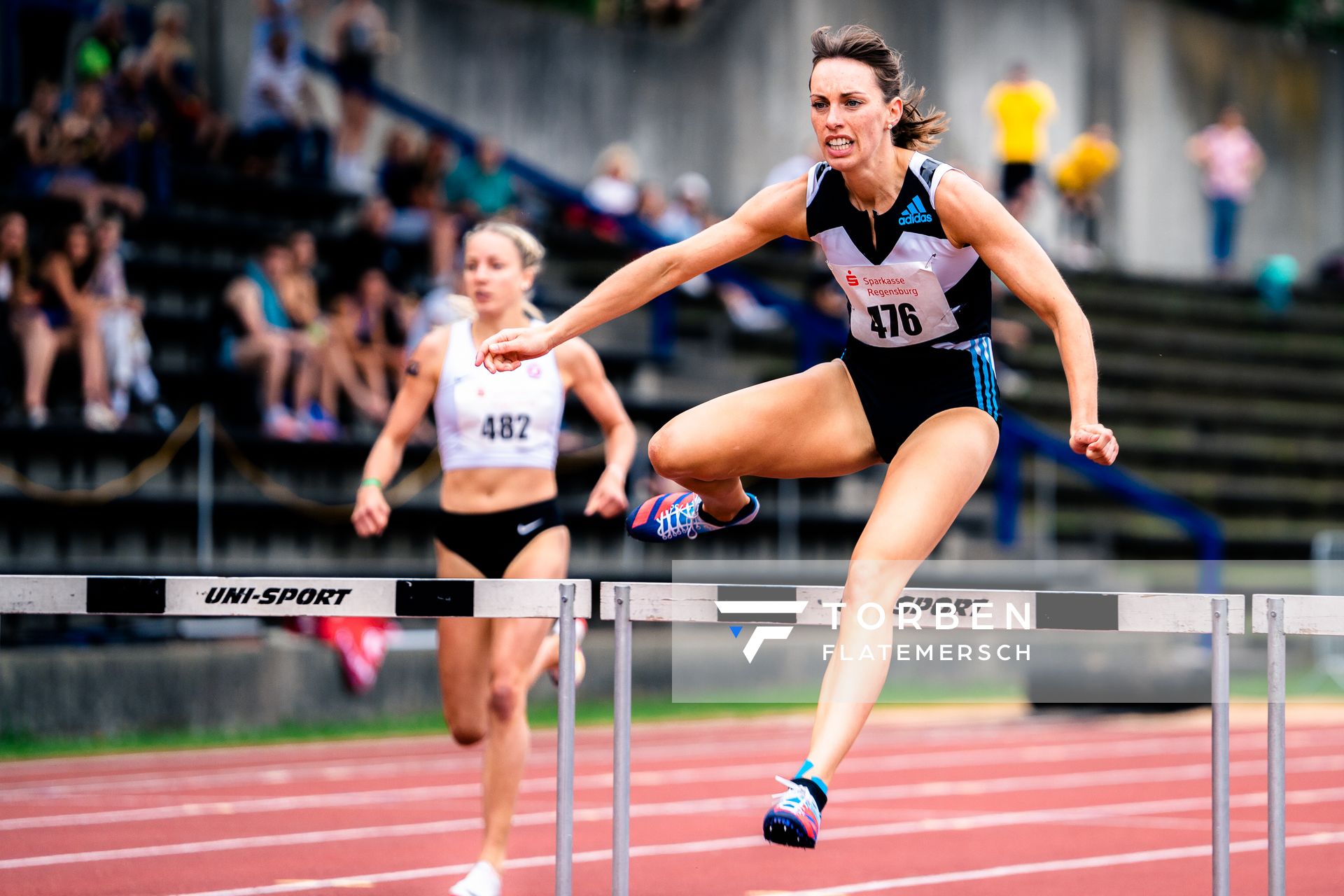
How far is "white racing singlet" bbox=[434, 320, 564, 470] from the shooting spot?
22.1ft

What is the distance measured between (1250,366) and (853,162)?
718 inches

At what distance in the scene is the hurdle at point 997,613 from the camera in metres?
4.69

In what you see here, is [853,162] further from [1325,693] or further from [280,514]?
[1325,693]

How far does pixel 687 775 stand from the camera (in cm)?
1074

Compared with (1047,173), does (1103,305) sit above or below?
below

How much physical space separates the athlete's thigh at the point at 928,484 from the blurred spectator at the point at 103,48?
11.3 meters

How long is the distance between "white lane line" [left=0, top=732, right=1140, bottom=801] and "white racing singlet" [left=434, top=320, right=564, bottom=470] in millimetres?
4018

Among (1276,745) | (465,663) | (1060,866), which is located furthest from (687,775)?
(1276,745)

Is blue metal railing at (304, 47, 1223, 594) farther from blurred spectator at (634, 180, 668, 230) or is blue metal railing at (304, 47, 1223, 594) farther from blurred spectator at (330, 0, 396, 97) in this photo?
blurred spectator at (634, 180, 668, 230)

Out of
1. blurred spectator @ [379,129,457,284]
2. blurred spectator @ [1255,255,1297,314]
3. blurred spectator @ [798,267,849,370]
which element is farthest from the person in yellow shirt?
blurred spectator @ [379,129,457,284]

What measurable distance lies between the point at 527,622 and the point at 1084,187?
17.6 metres

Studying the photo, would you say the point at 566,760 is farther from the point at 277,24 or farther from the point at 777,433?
the point at 277,24

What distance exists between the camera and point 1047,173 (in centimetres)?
2448

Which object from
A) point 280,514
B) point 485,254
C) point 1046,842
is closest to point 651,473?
point 280,514
